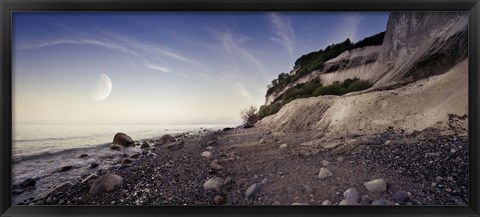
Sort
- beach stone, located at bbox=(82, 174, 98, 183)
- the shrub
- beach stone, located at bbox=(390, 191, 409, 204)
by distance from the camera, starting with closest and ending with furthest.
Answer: beach stone, located at bbox=(390, 191, 409, 204) → beach stone, located at bbox=(82, 174, 98, 183) → the shrub

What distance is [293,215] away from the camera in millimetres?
2066

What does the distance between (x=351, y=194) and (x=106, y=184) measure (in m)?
1.64

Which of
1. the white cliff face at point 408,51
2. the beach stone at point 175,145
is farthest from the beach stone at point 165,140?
the white cliff face at point 408,51

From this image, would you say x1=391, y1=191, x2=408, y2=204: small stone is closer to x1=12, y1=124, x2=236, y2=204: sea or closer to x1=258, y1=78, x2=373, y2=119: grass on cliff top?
x1=258, y1=78, x2=373, y2=119: grass on cliff top

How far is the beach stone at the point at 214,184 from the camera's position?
2104mm

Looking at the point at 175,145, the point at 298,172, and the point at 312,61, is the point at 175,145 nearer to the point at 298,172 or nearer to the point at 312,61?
the point at 298,172

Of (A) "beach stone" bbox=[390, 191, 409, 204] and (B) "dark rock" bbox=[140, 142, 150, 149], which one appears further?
(B) "dark rock" bbox=[140, 142, 150, 149]

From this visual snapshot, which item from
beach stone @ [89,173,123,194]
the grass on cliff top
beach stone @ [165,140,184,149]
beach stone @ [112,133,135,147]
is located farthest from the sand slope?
beach stone @ [89,173,123,194]

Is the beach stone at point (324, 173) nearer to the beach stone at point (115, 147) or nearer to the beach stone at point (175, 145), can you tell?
the beach stone at point (175, 145)

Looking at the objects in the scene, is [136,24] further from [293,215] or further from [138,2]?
[293,215]

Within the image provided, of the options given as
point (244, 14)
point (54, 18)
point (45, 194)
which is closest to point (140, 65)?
point (54, 18)

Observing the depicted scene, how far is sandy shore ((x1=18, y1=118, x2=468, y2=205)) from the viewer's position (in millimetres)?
2041

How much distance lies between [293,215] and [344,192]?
369mm

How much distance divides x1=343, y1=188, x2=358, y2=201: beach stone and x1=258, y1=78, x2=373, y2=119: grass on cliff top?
25.7 inches
